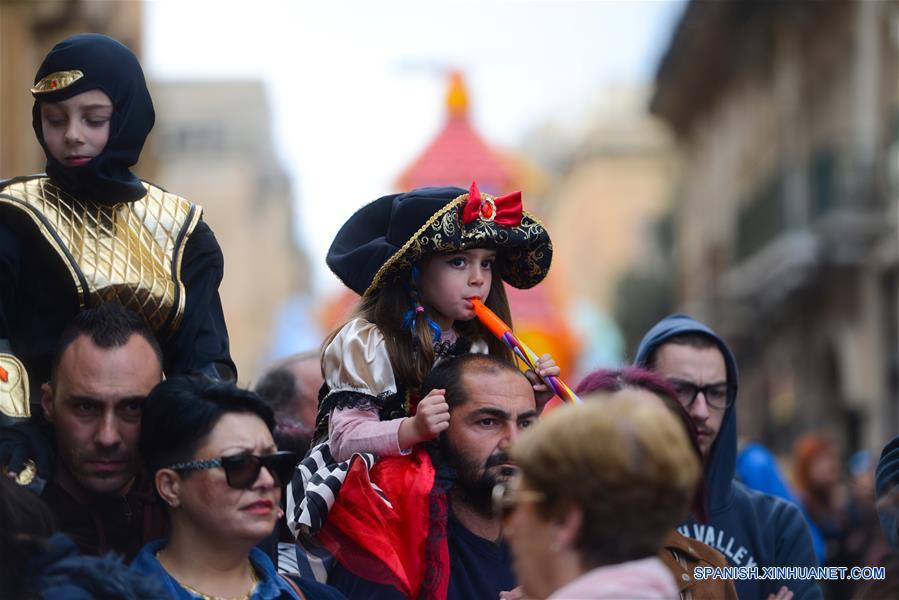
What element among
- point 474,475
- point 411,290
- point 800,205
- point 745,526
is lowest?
point 800,205

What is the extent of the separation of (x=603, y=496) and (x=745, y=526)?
9.02 ft

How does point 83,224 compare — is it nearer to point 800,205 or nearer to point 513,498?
point 513,498

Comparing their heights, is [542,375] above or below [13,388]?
below

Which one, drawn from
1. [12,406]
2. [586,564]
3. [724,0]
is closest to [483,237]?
[12,406]

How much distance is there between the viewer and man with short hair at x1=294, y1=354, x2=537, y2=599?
5.39 metres

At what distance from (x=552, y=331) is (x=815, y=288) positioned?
525 cm

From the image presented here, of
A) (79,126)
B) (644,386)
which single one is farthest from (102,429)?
(644,386)

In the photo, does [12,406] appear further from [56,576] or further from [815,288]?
[815,288]

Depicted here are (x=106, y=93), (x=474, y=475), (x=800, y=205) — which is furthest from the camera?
(x=800, y=205)

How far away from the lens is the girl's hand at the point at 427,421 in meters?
5.31

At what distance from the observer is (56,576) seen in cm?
452

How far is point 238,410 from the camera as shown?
16.3 ft

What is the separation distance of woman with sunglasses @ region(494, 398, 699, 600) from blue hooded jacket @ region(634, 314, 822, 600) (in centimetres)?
232

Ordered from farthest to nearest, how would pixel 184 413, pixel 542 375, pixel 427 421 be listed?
pixel 542 375 → pixel 427 421 → pixel 184 413
